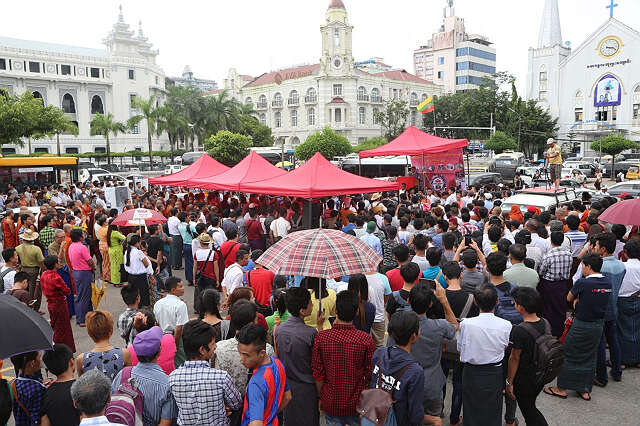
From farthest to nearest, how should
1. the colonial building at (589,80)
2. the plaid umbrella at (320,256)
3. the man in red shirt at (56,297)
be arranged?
the colonial building at (589,80)
the man in red shirt at (56,297)
the plaid umbrella at (320,256)

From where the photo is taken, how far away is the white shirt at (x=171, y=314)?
4.60m

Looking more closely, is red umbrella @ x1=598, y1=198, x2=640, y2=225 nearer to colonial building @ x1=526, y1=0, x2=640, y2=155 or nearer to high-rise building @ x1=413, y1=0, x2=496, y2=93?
colonial building @ x1=526, y1=0, x2=640, y2=155

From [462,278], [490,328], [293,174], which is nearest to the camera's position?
[490,328]

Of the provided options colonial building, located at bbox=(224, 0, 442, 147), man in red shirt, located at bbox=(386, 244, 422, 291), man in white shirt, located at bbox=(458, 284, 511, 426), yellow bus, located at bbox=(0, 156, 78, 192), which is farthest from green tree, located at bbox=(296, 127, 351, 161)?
man in white shirt, located at bbox=(458, 284, 511, 426)

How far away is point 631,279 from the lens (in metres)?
5.31

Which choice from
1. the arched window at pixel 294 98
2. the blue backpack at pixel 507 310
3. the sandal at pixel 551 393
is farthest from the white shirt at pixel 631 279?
the arched window at pixel 294 98

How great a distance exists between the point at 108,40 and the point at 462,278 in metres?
64.1

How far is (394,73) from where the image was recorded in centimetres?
6650

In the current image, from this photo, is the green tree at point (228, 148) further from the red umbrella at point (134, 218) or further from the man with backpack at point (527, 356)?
the man with backpack at point (527, 356)

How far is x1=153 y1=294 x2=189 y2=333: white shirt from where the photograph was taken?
15.1 feet

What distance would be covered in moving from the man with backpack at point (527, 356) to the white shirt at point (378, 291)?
143 centimetres

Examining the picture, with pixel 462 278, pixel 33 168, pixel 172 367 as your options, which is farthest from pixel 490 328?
pixel 33 168

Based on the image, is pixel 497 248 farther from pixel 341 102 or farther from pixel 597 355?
pixel 341 102

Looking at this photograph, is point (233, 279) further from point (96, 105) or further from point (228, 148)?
point (96, 105)
